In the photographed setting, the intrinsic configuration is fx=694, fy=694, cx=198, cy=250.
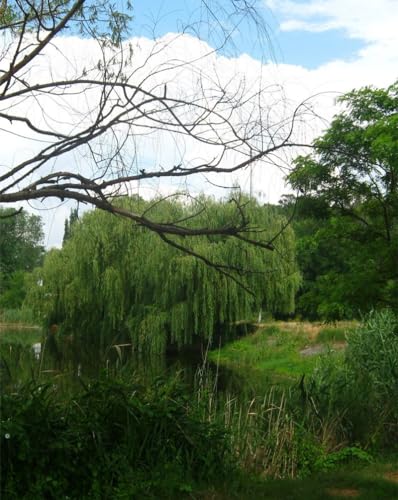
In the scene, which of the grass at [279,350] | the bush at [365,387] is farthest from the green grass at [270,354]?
the bush at [365,387]

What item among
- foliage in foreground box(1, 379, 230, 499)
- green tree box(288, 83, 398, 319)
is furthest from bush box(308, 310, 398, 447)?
foliage in foreground box(1, 379, 230, 499)

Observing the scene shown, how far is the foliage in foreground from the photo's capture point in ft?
16.4

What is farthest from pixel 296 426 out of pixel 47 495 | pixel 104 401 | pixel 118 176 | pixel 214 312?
pixel 214 312

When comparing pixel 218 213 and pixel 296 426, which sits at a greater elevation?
pixel 218 213

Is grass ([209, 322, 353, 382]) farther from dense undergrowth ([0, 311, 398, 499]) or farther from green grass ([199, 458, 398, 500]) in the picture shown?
green grass ([199, 458, 398, 500])

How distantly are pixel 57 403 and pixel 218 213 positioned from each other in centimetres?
528

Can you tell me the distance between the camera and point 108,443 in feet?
18.3

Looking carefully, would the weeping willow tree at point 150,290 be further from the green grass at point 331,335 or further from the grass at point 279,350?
the green grass at point 331,335

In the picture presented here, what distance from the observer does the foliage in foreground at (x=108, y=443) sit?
16.4 ft

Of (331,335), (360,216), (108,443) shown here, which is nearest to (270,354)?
(331,335)

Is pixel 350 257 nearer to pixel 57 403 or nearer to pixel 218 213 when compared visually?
pixel 218 213

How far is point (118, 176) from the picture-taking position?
4496 mm

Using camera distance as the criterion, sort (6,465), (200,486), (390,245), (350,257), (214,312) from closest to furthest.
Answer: (6,465) → (200,486) → (390,245) → (350,257) → (214,312)

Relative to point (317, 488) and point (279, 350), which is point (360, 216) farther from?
point (279, 350)
